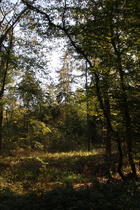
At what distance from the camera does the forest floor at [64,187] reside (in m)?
4.31

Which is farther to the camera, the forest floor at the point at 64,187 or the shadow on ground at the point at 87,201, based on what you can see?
the forest floor at the point at 64,187

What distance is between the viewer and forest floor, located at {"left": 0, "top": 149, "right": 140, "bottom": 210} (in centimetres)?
431

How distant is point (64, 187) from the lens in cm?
581

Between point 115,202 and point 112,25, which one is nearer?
point 115,202

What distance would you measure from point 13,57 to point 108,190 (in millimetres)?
8722

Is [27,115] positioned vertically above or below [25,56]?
below

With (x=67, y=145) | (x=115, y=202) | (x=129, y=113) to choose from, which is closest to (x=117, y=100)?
(x=129, y=113)

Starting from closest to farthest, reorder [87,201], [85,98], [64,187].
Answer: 1. [87,201]
2. [64,187]
3. [85,98]

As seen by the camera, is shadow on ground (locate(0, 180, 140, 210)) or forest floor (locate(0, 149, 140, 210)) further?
forest floor (locate(0, 149, 140, 210))

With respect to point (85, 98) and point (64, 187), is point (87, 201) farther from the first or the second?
point (85, 98)

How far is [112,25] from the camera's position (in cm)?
648

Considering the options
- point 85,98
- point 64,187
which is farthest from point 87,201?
point 85,98

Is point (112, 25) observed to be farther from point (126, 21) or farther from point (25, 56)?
point (25, 56)

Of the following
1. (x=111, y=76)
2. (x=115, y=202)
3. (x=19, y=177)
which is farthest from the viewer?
(x=19, y=177)
